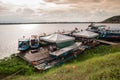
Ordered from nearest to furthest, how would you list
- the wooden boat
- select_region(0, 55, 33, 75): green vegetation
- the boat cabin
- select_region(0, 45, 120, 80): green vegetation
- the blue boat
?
select_region(0, 45, 120, 80): green vegetation → select_region(0, 55, 33, 75): green vegetation → the wooden boat → the boat cabin → the blue boat

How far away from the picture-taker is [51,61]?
94.9 ft

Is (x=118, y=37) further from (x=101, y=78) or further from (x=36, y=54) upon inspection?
(x=101, y=78)

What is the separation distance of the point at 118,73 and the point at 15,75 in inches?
597

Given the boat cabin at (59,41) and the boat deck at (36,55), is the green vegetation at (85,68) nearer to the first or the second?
the boat deck at (36,55)

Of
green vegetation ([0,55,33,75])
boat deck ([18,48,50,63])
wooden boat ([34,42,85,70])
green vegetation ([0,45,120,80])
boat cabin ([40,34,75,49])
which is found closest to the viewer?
green vegetation ([0,45,120,80])

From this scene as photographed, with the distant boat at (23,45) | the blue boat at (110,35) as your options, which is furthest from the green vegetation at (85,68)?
the blue boat at (110,35)

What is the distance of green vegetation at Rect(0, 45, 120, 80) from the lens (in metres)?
15.0

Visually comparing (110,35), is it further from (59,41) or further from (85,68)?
(85,68)

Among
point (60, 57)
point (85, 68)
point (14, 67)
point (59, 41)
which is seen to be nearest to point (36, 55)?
point (60, 57)

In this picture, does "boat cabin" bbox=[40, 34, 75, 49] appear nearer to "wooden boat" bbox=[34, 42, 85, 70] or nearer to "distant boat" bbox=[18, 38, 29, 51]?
"wooden boat" bbox=[34, 42, 85, 70]

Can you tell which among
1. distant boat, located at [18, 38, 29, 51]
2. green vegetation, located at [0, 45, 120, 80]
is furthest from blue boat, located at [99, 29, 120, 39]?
distant boat, located at [18, 38, 29, 51]

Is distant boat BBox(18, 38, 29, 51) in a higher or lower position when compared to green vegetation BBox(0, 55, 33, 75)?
higher

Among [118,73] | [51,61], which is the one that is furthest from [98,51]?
[118,73]

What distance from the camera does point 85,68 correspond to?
1870 centimetres
